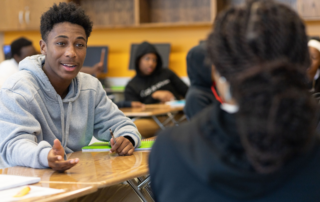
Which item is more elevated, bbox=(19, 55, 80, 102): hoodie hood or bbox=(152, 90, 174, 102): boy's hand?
bbox=(19, 55, 80, 102): hoodie hood

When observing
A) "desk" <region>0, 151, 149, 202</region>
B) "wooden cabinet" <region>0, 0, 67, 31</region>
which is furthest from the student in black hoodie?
"wooden cabinet" <region>0, 0, 67, 31</region>

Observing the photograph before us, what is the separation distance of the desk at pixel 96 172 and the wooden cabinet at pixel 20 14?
169 inches

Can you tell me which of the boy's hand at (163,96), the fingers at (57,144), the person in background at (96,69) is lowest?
the boy's hand at (163,96)

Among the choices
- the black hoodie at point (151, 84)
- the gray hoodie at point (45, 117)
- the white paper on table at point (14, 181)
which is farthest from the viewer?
the black hoodie at point (151, 84)

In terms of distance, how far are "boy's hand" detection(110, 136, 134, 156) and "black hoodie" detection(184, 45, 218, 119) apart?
473 millimetres

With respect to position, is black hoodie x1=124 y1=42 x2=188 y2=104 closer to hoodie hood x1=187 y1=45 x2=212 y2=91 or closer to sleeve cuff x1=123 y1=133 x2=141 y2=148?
hoodie hood x1=187 y1=45 x2=212 y2=91

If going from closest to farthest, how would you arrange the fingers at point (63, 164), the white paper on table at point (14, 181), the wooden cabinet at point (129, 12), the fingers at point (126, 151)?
the white paper on table at point (14, 181), the fingers at point (63, 164), the fingers at point (126, 151), the wooden cabinet at point (129, 12)

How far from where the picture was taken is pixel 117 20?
5.35 metres

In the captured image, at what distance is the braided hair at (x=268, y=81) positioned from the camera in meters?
0.65

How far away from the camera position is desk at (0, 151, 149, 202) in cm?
119

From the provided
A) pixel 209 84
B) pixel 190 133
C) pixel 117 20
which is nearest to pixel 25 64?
pixel 209 84

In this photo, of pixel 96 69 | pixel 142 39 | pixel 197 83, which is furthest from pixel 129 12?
pixel 197 83

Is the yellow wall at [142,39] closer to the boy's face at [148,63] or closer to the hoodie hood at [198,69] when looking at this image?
the boy's face at [148,63]

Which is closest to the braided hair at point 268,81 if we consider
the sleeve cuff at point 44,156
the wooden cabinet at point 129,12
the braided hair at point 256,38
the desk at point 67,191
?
the braided hair at point 256,38
